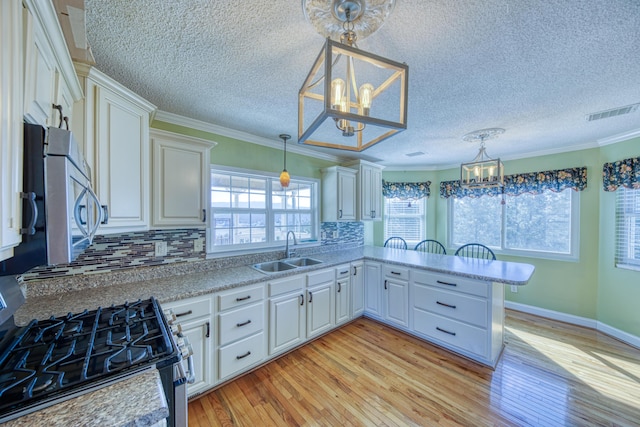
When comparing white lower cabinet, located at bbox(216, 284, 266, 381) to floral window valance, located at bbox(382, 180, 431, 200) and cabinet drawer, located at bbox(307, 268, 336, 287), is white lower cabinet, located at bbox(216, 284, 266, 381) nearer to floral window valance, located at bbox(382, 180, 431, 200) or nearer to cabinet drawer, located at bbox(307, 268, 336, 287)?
cabinet drawer, located at bbox(307, 268, 336, 287)

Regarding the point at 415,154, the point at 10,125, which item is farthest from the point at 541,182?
the point at 10,125

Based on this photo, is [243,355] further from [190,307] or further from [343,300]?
[343,300]

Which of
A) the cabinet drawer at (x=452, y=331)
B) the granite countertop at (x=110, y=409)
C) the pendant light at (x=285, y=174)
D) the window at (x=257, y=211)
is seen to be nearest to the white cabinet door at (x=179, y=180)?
the window at (x=257, y=211)

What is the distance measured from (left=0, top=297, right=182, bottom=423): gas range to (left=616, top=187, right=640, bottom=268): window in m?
4.52

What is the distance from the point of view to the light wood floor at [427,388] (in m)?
1.71

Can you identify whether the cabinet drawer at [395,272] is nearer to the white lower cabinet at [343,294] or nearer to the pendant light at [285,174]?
the white lower cabinet at [343,294]

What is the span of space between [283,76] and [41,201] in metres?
1.41

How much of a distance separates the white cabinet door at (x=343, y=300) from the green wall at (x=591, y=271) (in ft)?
8.91

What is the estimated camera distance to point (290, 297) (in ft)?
7.88

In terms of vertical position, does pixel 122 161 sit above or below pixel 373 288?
above

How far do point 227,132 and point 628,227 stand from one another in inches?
186

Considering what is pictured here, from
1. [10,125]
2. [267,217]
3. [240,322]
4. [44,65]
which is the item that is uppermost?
[44,65]

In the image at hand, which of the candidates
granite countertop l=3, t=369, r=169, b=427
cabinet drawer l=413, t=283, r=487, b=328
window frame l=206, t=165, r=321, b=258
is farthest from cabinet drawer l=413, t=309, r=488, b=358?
granite countertop l=3, t=369, r=169, b=427

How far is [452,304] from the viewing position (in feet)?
8.05
